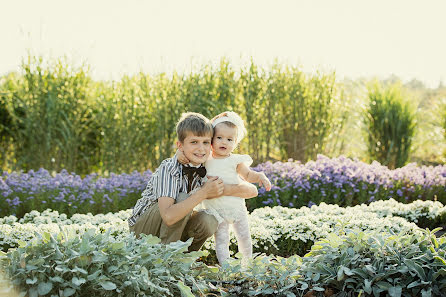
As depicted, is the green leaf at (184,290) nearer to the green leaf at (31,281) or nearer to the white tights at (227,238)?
the green leaf at (31,281)

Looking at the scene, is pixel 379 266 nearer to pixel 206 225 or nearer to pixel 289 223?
pixel 206 225

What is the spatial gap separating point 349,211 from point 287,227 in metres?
1.09

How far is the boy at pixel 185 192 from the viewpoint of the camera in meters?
3.45

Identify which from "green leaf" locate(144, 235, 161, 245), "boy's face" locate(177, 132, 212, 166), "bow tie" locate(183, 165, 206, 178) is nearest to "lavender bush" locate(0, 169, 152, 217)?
"bow tie" locate(183, 165, 206, 178)

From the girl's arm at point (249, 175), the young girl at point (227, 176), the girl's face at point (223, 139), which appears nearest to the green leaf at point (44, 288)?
the young girl at point (227, 176)

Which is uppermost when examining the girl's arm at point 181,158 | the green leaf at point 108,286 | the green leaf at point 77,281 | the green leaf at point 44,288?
the girl's arm at point 181,158

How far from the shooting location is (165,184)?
3479 mm

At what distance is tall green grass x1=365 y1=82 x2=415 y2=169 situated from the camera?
10.1 meters

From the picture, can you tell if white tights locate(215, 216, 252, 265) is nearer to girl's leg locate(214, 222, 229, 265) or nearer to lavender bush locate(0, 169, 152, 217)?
girl's leg locate(214, 222, 229, 265)

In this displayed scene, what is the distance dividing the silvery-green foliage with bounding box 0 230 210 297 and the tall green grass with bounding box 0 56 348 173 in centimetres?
563

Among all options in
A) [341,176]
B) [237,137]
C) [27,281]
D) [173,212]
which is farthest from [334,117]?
[27,281]

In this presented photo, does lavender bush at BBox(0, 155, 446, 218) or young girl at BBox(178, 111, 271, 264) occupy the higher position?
young girl at BBox(178, 111, 271, 264)

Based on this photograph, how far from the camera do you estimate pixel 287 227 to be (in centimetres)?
464

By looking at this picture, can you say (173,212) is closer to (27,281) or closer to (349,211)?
(27,281)
